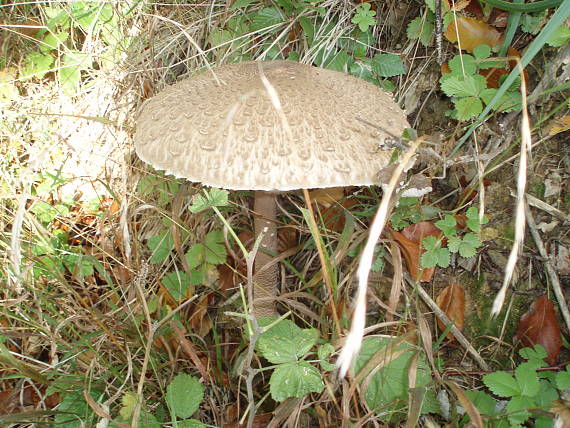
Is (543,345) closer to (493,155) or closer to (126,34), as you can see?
(493,155)

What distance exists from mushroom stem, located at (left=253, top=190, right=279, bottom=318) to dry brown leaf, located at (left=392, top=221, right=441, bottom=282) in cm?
52

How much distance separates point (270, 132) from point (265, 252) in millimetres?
710

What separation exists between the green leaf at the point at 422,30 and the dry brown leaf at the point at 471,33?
0.37ft

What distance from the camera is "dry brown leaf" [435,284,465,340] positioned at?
5.44ft

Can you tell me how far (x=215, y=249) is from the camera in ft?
6.30

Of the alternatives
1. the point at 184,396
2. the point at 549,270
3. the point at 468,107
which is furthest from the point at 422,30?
the point at 184,396

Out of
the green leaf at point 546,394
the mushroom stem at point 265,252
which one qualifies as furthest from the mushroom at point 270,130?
the green leaf at point 546,394

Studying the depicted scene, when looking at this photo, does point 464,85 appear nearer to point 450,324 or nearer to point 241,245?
point 450,324

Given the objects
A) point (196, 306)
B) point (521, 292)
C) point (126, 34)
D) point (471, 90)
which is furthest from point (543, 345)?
point (126, 34)

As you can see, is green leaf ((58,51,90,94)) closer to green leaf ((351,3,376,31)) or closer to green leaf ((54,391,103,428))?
green leaf ((351,3,376,31))

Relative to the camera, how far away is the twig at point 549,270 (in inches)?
58.6

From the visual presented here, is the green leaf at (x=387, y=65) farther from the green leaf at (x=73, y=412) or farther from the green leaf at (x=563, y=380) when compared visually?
the green leaf at (x=73, y=412)

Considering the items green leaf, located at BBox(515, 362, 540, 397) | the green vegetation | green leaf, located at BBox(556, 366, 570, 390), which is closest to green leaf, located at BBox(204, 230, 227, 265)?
the green vegetation

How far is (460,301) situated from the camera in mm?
1680
